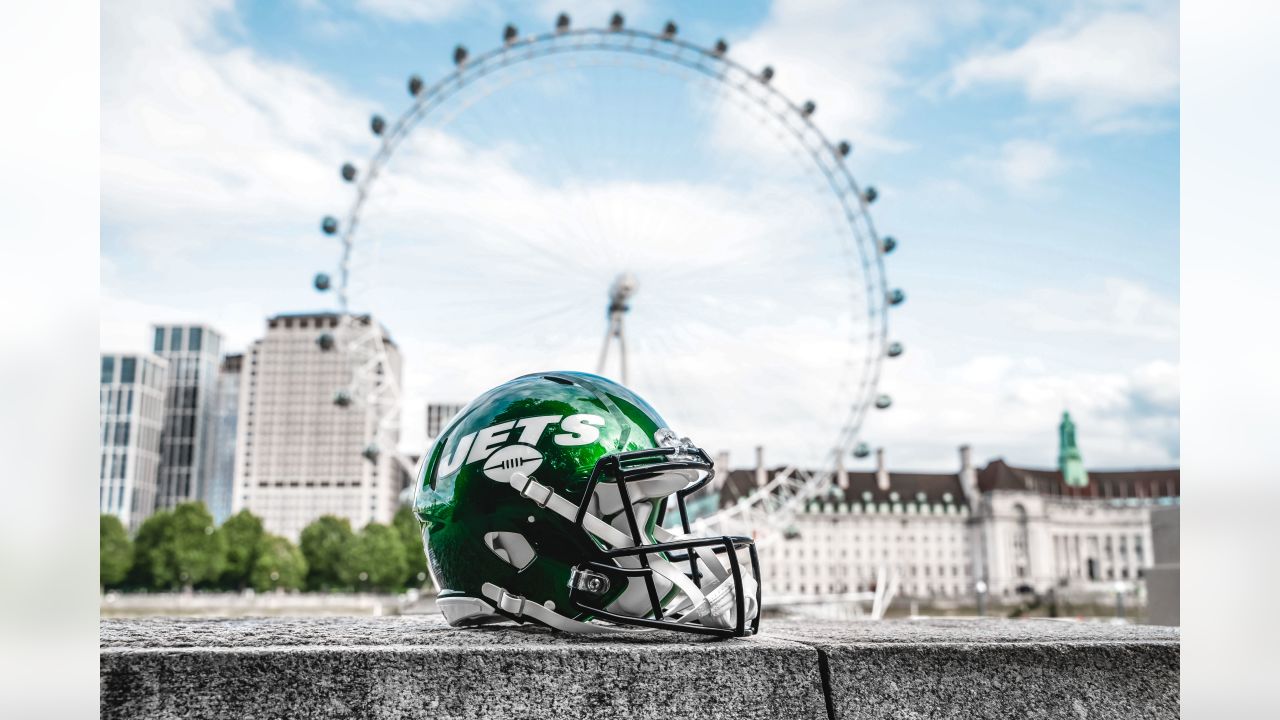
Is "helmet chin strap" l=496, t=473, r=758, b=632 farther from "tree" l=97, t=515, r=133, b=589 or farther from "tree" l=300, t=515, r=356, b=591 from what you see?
"tree" l=300, t=515, r=356, b=591

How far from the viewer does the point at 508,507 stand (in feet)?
11.0

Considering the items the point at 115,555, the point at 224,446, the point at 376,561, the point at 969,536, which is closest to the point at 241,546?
the point at 115,555

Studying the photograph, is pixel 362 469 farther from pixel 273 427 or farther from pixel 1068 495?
pixel 1068 495

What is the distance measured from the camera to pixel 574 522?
3242mm

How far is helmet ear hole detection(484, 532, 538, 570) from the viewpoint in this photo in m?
3.34

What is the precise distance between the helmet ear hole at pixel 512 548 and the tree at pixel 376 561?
7783 cm

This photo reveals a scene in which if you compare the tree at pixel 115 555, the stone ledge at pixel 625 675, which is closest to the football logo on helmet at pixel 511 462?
the stone ledge at pixel 625 675

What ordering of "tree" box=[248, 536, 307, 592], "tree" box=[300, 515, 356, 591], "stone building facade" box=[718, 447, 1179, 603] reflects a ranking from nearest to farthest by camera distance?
"tree" box=[248, 536, 307, 592], "tree" box=[300, 515, 356, 591], "stone building facade" box=[718, 447, 1179, 603]

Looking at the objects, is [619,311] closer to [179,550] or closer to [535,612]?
[535,612]

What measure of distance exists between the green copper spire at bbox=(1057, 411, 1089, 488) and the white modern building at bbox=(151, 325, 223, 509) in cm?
11857

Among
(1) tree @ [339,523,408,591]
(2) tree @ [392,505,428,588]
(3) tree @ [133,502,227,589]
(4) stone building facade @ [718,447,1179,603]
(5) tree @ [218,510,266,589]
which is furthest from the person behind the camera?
(4) stone building facade @ [718,447,1179,603]

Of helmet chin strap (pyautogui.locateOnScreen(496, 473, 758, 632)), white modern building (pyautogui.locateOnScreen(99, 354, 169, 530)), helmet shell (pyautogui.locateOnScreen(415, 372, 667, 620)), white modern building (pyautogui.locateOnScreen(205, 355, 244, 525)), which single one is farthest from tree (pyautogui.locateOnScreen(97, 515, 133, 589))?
white modern building (pyautogui.locateOnScreen(205, 355, 244, 525))
